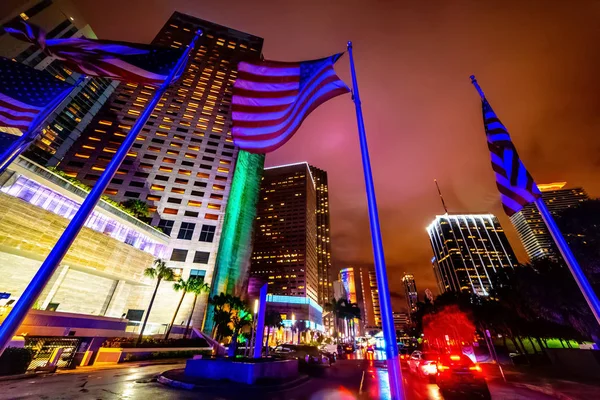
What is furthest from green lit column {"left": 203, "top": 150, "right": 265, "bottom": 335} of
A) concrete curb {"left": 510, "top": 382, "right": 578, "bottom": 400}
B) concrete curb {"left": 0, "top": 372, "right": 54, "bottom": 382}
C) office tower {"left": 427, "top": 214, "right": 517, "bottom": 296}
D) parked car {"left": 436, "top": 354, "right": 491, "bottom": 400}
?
office tower {"left": 427, "top": 214, "right": 517, "bottom": 296}

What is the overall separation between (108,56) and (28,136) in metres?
3.71

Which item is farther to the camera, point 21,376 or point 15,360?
A: point 15,360

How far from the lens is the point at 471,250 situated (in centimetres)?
16462

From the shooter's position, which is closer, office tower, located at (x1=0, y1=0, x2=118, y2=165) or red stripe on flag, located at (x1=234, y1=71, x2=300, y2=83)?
red stripe on flag, located at (x1=234, y1=71, x2=300, y2=83)

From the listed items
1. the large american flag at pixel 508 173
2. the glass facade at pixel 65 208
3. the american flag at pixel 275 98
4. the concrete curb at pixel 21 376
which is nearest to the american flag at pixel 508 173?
the large american flag at pixel 508 173

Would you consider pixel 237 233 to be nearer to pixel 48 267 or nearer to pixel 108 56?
pixel 108 56

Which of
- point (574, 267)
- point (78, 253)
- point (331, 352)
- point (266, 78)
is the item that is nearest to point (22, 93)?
point (266, 78)

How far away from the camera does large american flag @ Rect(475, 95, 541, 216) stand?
8.83 meters

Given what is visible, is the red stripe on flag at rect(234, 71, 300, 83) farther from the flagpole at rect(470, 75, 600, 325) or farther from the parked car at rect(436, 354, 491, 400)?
the parked car at rect(436, 354, 491, 400)

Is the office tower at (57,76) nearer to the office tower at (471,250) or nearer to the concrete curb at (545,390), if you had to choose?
the concrete curb at (545,390)

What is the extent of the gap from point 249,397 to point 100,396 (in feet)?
19.3

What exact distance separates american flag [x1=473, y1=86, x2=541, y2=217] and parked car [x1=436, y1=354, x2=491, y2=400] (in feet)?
23.1

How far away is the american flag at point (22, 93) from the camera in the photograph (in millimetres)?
7957

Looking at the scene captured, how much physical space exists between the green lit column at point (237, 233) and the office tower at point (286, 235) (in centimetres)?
7444
